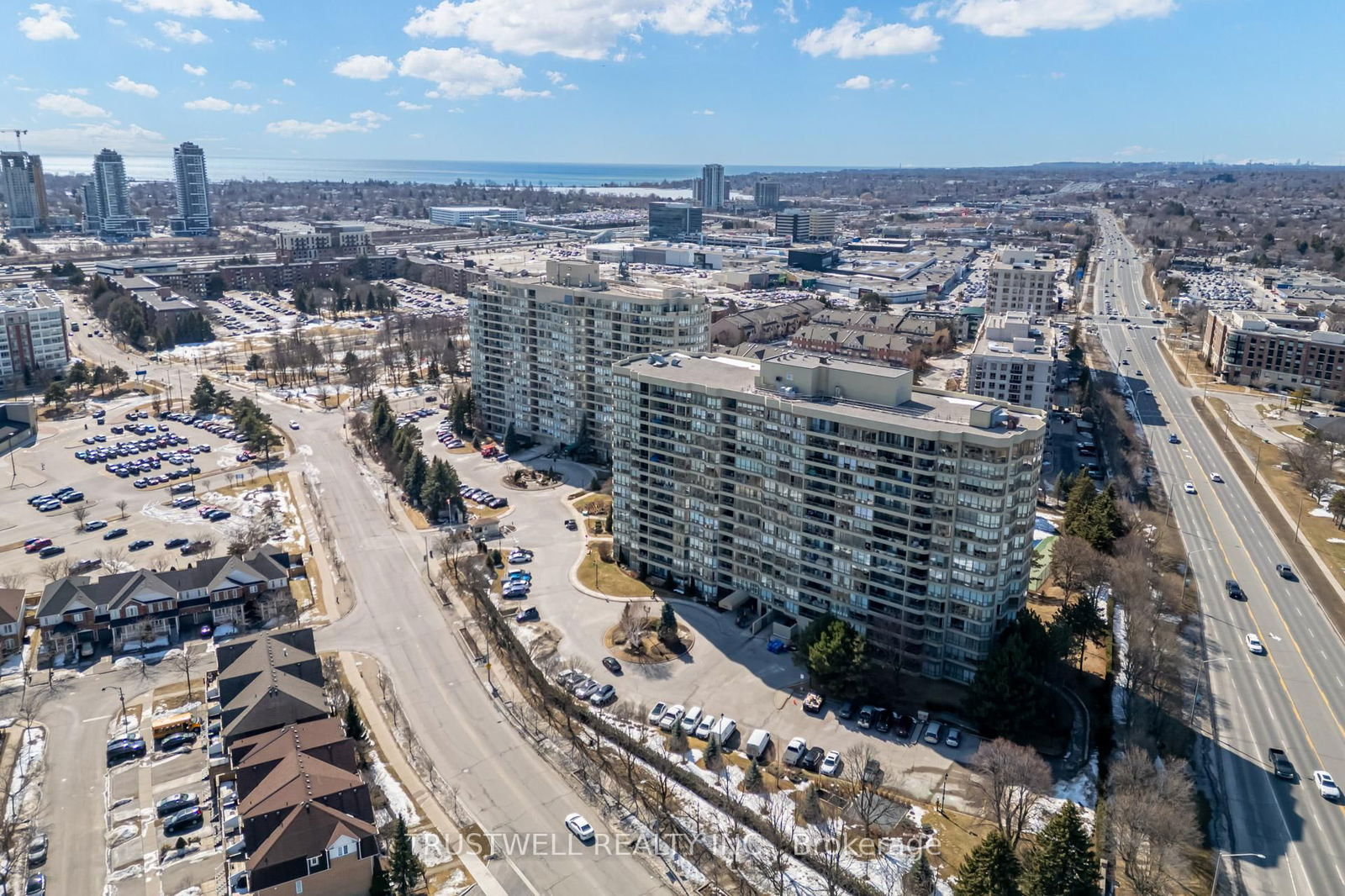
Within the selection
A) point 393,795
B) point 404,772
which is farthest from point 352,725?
point 393,795

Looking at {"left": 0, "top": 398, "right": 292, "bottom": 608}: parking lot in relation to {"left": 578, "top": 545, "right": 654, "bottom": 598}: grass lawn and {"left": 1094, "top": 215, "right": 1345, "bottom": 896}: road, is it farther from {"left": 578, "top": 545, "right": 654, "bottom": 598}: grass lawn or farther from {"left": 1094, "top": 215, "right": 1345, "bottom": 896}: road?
{"left": 1094, "top": 215, "right": 1345, "bottom": 896}: road

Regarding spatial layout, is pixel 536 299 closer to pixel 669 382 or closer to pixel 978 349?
pixel 669 382

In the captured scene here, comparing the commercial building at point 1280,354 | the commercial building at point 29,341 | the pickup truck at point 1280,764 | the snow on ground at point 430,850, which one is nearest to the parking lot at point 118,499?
the commercial building at point 29,341

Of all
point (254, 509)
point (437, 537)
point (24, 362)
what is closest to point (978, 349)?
point (437, 537)

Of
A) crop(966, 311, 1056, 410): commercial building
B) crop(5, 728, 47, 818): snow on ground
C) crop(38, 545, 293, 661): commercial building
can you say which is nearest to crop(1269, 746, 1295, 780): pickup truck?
crop(966, 311, 1056, 410): commercial building

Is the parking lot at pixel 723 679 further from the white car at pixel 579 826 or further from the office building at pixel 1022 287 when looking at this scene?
the office building at pixel 1022 287

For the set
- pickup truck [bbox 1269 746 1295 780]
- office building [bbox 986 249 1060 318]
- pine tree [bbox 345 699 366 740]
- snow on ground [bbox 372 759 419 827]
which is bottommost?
pickup truck [bbox 1269 746 1295 780]

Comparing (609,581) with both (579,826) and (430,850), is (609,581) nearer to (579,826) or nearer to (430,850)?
(579,826)
